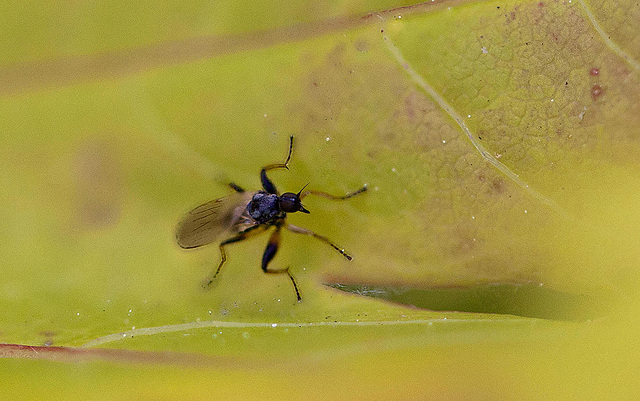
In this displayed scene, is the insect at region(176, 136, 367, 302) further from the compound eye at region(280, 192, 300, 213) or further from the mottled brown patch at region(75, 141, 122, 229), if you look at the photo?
the mottled brown patch at region(75, 141, 122, 229)

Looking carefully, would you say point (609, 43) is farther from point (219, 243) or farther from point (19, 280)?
point (19, 280)

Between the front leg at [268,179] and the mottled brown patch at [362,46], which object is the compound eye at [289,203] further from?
the mottled brown patch at [362,46]

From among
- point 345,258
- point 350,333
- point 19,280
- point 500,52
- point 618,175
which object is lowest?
point 350,333

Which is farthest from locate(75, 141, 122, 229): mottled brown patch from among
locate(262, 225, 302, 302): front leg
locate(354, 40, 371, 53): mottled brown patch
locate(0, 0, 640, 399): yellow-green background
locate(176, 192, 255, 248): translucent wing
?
locate(354, 40, 371, 53): mottled brown patch

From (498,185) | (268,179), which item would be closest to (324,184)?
(268,179)

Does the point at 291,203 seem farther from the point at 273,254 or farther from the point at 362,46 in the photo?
the point at 362,46

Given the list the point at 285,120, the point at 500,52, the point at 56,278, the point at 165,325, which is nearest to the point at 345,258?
the point at 285,120
